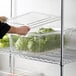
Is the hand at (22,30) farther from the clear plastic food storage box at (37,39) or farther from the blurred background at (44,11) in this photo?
the blurred background at (44,11)

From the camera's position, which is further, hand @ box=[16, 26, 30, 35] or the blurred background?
the blurred background

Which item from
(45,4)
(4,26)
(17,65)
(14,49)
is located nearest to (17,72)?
(17,65)

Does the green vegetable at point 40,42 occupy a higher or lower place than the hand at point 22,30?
lower

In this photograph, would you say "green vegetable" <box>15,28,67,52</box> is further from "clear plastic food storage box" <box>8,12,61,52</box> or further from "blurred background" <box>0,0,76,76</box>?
"blurred background" <box>0,0,76,76</box>

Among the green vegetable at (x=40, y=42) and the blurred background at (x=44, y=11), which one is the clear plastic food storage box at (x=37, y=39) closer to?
Answer: the green vegetable at (x=40, y=42)

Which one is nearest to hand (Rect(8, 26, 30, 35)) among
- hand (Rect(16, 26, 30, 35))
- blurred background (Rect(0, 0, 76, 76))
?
hand (Rect(16, 26, 30, 35))

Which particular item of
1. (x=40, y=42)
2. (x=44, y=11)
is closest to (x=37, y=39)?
(x=40, y=42)

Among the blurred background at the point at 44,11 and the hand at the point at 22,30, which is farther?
the blurred background at the point at 44,11

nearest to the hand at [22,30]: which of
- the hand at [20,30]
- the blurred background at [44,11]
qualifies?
the hand at [20,30]

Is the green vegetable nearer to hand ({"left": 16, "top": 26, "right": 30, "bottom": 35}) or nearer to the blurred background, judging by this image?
hand ({"left": 16, "top": 26, "right": 30, "bottom": 35})

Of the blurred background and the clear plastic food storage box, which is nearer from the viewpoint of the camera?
the clear plastic food storage box

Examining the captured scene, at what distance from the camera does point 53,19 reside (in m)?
1.61

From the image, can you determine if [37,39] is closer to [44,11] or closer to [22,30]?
[22,30]

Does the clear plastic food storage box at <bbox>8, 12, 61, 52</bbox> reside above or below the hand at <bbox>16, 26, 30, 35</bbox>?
below
